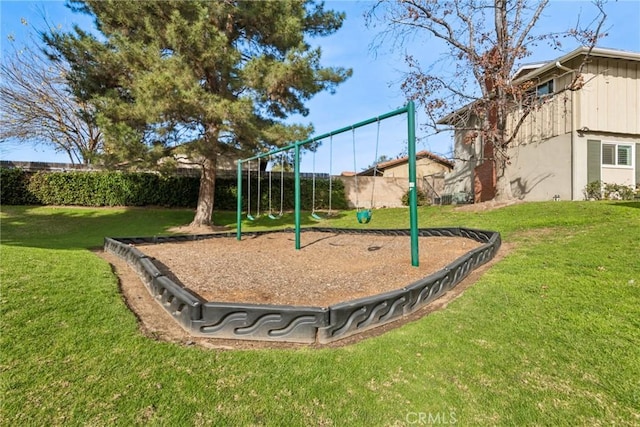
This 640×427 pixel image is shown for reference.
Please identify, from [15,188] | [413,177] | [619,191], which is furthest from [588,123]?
[15,188]

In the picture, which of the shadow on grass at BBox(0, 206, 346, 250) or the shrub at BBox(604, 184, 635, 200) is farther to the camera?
the shrub at BBox(604, 184, 635, 200)

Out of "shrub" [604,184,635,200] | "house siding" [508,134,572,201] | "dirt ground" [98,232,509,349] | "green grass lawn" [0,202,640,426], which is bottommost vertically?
"green grass lawn" [0,202,640,426]

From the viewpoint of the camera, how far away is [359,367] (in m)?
2.37

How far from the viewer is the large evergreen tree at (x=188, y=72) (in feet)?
31.7

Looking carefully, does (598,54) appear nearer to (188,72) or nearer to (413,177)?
(413,177)

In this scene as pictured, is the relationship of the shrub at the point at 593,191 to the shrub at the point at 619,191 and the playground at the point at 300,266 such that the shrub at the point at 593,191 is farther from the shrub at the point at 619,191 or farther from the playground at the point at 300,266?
the playground at the point at 300,266

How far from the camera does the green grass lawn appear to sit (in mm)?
1895

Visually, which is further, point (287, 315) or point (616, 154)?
point (616, 154)

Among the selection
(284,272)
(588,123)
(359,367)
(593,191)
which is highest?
(588,123)

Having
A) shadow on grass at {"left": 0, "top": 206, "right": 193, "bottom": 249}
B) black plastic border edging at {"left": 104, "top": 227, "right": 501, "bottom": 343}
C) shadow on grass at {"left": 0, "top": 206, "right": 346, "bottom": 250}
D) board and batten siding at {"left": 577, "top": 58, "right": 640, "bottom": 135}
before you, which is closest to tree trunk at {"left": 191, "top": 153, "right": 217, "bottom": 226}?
shadow on grass at {"left": 0, "top": 206, "right": 346, "bottom": 250}

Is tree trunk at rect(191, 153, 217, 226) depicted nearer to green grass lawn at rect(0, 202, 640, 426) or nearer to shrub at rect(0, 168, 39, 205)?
shrub at rect(0, 168, 39, 205)

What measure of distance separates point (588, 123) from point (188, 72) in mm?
12681

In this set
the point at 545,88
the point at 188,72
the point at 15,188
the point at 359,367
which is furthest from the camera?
the point at 15,188

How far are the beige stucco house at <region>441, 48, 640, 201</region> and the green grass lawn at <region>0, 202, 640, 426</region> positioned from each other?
9441 mm
